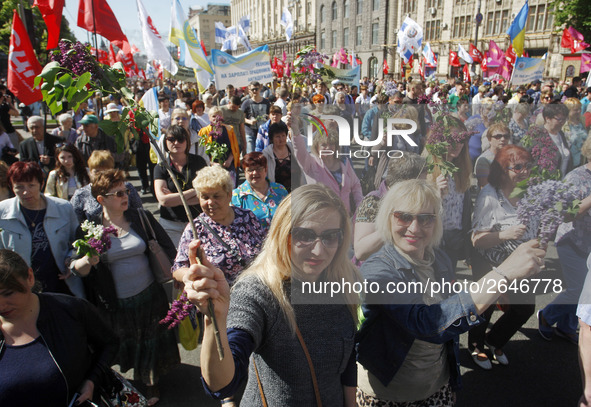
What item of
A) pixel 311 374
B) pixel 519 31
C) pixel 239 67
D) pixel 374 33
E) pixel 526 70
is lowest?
pixel 311 374

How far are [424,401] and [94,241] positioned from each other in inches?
87.0

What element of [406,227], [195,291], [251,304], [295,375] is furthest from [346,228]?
[195,291]

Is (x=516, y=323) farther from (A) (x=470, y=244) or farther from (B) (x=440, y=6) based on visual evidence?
(B) (x=440, y=6)

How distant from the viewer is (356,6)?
5347cm

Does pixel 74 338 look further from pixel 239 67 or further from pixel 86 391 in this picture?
pixel 239 67

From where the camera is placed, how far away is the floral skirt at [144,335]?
3.08m

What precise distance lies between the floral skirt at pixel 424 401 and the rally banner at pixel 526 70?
13.0 m

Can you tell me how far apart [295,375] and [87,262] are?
1.89 m

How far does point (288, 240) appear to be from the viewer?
1.61 meters

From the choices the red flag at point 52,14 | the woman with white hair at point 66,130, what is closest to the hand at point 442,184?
the red flag at point 52,14

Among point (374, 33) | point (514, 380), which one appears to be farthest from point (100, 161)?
point (374, 33)

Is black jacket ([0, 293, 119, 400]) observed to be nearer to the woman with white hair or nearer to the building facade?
the woman with white hair

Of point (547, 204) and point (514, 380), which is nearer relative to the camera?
point (547, 204)

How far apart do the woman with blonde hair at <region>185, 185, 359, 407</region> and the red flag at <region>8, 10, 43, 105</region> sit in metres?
5.08
